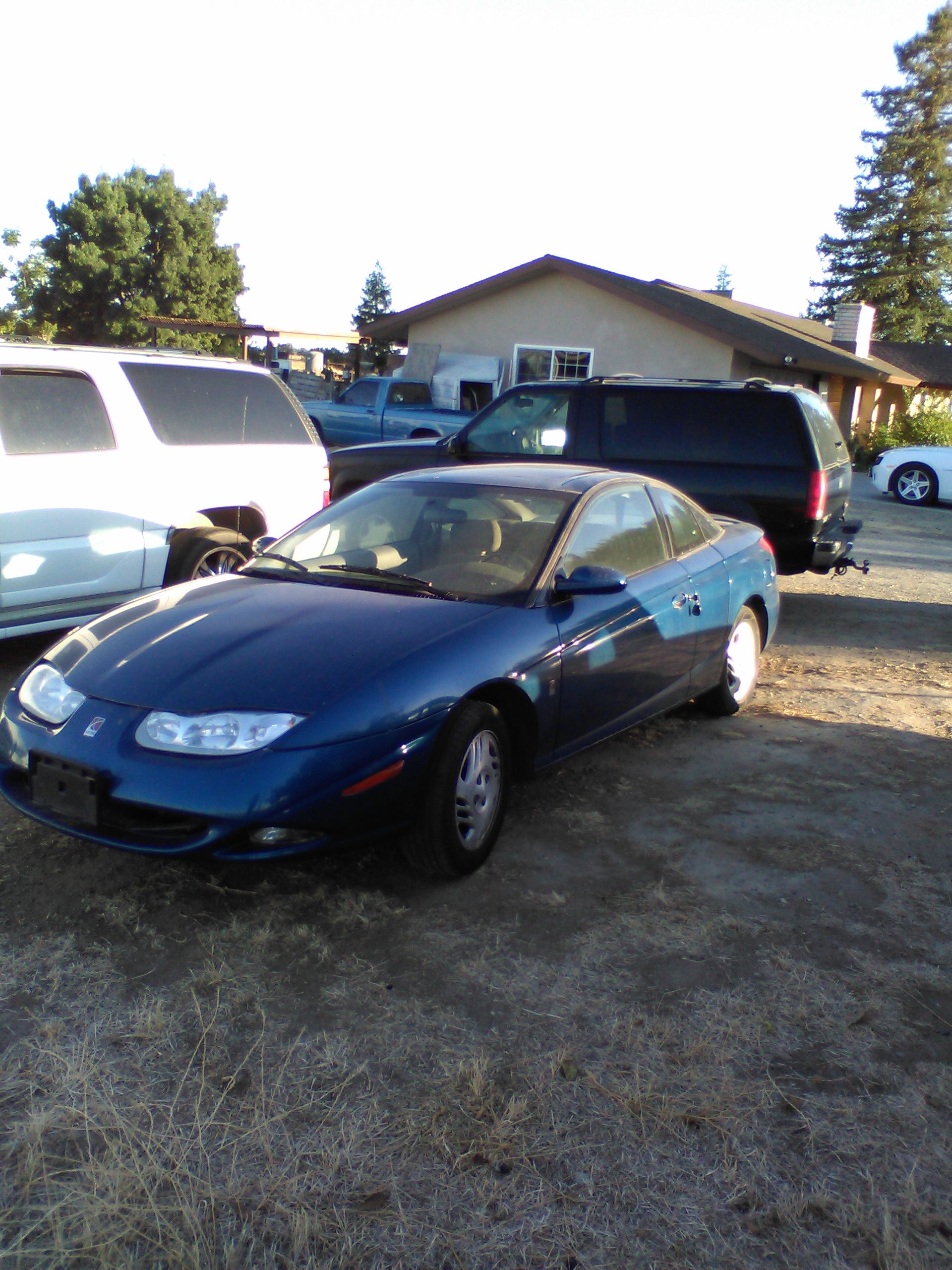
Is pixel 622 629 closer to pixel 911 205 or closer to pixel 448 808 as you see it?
pixel 448 808

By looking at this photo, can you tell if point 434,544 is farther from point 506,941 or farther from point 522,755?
point 506,941

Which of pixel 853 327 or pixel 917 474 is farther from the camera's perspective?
pixel 853 327

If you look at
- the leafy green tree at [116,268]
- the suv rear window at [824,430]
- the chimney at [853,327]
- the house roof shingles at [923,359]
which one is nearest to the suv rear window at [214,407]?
the suv rear window at [824,430]

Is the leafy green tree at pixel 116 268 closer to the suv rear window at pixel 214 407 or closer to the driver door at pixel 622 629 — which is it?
the suv rear window at pixel 214 407

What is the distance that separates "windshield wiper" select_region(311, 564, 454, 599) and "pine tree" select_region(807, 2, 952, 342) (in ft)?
183

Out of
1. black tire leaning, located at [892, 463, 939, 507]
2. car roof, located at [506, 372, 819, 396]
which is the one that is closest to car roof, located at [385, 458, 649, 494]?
car roof, located at [506, 372, 819, 396]

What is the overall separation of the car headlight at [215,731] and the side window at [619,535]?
1.64 meters

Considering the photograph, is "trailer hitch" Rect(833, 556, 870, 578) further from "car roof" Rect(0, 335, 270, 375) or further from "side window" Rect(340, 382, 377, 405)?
"side window" Rect(340, 382, 377, 405)

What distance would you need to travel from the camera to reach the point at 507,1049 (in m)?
2.91

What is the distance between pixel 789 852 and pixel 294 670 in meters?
2.13

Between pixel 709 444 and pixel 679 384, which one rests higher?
pixel 679 384

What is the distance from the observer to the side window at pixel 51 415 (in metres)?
5.98

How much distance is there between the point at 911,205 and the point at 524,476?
58.5m

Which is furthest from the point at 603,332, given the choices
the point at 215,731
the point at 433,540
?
the point at 215,731
